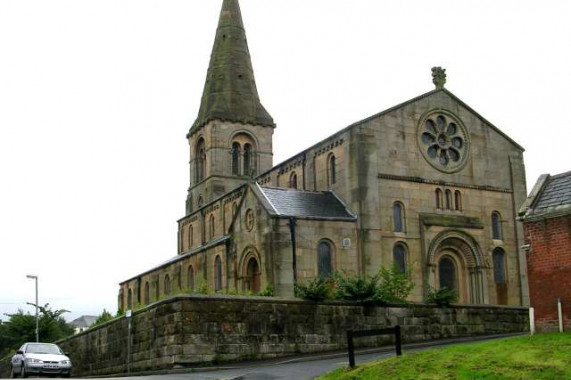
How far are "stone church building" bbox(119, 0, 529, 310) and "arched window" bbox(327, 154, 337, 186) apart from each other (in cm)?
6

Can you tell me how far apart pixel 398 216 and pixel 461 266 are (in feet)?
16.5

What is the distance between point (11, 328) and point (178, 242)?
15.2 metres

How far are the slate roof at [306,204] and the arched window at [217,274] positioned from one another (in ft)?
23.0

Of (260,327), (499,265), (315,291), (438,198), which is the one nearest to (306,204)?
(438,198)

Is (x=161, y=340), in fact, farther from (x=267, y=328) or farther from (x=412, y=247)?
(x=412, y=247)

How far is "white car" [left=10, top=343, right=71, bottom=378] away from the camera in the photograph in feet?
98.9

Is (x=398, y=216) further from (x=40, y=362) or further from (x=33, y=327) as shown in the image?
(x=33, y=327)

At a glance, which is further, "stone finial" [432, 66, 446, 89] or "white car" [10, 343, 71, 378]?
"stone finial" [432, 66, 446, 89]

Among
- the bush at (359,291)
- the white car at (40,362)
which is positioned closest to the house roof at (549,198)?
the bush at (359,291)

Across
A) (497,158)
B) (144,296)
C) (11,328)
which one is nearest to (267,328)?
(497,158)

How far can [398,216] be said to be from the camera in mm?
44062

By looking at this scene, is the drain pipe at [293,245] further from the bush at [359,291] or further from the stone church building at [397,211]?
the bush at [359,291]

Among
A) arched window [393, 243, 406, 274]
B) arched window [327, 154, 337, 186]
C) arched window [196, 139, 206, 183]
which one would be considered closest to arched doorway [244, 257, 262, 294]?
arched window [327, 154, 337, 186]

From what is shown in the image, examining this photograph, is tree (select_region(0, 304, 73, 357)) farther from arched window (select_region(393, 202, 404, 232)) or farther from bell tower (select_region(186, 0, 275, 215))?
arched window (select_region(393, 202, 404, 232))
